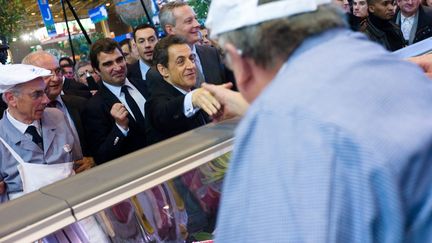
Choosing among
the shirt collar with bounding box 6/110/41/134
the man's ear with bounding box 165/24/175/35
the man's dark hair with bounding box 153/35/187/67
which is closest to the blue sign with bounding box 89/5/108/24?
the man's ear with bounding box 165/24/175/35

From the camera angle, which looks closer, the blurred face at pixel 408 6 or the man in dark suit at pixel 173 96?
the man in dark suit at pixel 173 96

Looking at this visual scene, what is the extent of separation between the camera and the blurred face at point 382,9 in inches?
152

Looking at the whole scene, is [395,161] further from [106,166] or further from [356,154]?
[106,166]

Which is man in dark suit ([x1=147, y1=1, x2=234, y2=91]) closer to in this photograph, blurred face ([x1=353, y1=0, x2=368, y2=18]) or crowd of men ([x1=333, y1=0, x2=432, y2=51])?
crowd of men ([x1=333, y1=0, x2=432, y2=51])

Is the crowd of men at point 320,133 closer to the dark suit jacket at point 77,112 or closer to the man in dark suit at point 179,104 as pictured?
the man in dark suit at point 179,104

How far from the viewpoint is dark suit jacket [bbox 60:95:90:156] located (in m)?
3.05

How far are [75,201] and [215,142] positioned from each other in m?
0.49

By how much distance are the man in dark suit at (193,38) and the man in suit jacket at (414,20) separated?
7.12ft

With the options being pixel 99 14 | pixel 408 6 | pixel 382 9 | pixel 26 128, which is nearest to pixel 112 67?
pixel 26 128

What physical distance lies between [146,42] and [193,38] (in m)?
1.02

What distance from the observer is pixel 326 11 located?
0.82 metres

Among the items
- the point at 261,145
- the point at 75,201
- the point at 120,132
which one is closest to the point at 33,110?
the point at 120,132

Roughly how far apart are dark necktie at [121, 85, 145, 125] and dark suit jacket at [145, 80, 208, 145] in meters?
0.52

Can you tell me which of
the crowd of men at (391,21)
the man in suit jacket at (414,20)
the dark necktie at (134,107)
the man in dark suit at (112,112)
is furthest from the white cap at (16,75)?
the man in suit jacket at (414,20)
